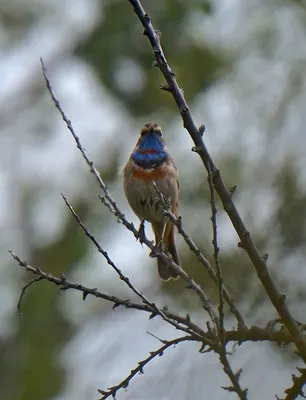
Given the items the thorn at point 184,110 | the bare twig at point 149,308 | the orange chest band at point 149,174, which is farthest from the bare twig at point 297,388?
the orange chest band at point 149,174

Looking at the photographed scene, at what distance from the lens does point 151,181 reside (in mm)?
5598

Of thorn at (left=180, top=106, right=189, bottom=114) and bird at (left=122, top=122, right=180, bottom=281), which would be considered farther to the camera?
bird at (left=122, top=122, right=180, bottom=281)

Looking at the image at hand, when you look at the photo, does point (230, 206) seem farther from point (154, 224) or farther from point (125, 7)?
point (125, 7)

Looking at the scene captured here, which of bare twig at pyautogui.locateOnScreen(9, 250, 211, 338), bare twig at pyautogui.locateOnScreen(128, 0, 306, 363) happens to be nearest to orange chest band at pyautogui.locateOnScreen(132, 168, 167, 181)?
bare twig at pyautogui.locateOnScreen(9, 250, 211, 338)

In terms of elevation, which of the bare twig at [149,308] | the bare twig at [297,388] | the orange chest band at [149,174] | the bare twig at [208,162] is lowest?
the bare twig at [297,388]

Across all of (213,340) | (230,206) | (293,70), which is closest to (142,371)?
(213,340)

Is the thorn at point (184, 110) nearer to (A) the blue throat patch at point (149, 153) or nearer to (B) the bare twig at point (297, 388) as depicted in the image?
(B) the bare twig at point (297, 388)

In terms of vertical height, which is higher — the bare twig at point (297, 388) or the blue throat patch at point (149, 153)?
the blue throat patch at point (149, 153)

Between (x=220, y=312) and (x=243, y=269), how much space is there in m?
2.42

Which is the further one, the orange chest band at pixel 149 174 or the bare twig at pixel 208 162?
the orange chest band at pixel 149 174

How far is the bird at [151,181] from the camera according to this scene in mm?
5637

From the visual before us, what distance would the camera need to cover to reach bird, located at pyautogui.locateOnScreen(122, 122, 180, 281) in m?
5.64

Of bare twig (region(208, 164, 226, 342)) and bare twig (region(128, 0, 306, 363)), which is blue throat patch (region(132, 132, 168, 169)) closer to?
bare twig (region(128, 0, 306, 363))

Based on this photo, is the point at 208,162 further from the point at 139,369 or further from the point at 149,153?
the point at 149,153
